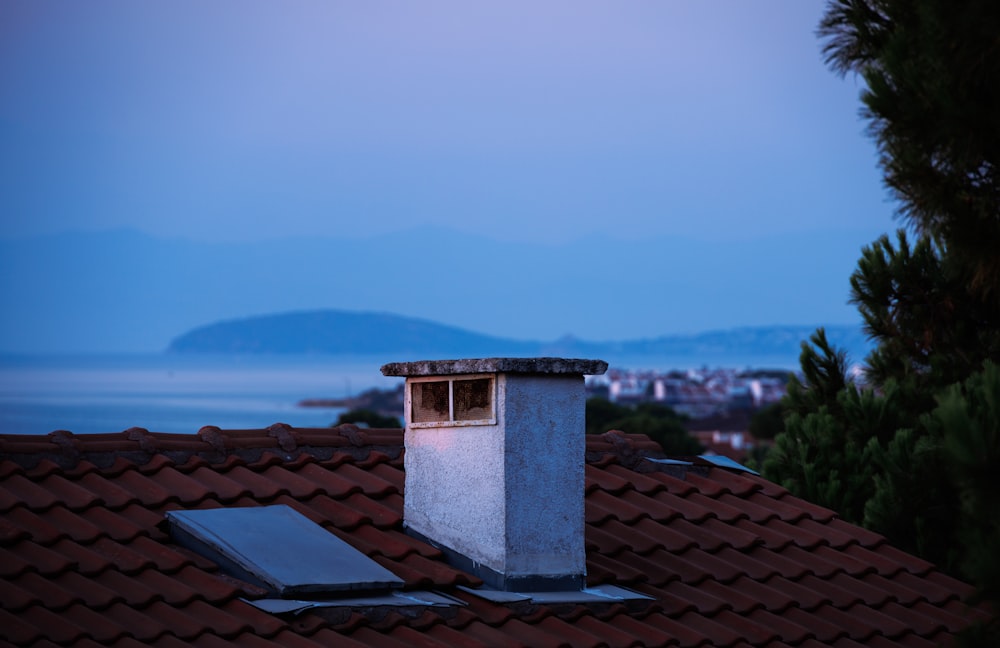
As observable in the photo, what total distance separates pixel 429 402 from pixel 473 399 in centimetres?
39

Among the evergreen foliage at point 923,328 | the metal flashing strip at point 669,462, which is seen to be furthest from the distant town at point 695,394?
the metal flashing strip at point 669,462

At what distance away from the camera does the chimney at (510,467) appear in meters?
6.88

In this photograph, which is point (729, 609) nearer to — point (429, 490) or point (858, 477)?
point (429, 490)

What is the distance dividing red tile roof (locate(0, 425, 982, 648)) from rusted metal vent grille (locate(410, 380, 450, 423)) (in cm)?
65

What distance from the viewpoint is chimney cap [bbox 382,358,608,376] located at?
6871mm

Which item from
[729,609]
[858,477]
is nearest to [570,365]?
[729,609]

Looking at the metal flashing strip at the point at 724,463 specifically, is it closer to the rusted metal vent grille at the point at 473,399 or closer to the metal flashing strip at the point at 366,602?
the rusted metal vent grille at the point at 473,399

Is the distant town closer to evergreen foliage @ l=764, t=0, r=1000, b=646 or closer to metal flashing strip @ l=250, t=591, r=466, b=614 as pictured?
evergreen foliage @ l=764, t=0, r=1000, b=646

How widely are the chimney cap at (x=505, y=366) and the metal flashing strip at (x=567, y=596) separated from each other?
1.16 meters

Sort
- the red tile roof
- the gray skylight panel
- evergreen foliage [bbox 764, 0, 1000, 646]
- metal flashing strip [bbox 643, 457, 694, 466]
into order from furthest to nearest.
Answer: metal flashing strip [bbox 643, 457, 694, 466]
the gray skylight panel
the red tile roof
evergreen foliage [bbox 764, 0, 1000, 646]

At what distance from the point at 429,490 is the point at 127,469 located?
1.74 metres

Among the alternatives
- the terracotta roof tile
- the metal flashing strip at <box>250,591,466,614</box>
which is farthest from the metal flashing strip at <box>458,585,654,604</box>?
the terracotta roof tile

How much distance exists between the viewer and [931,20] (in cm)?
645

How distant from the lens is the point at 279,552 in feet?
21.8
